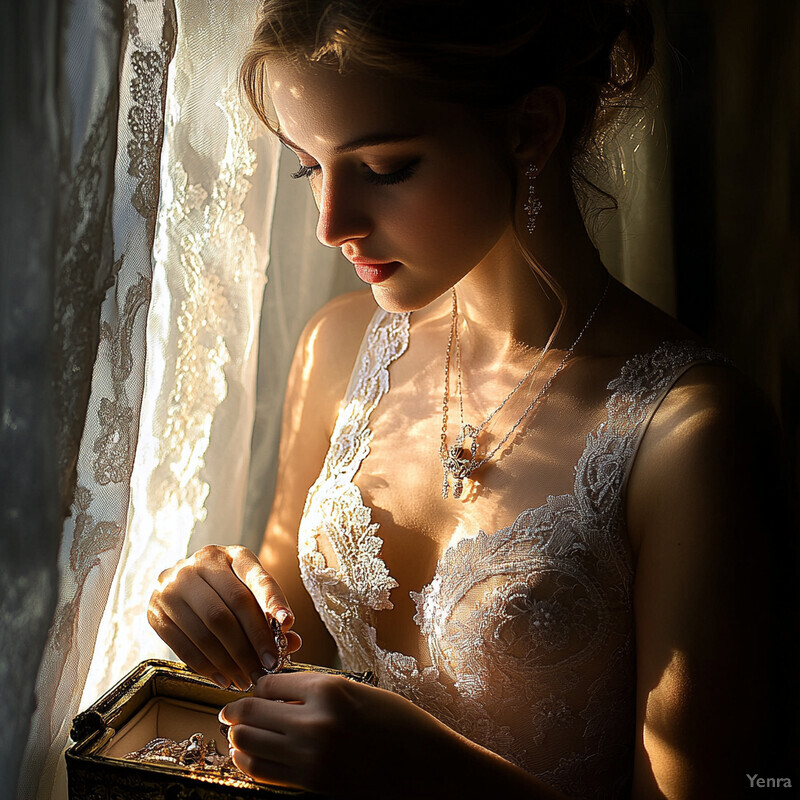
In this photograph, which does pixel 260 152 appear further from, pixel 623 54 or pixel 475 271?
pixel 623 54

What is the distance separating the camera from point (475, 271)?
1.11m

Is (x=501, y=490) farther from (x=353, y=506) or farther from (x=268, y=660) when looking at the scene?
(x=268, y=660)

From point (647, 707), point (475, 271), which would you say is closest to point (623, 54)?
point (475, 271)

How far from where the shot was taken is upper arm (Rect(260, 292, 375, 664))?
4.15ft

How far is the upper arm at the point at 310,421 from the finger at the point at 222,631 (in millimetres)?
337

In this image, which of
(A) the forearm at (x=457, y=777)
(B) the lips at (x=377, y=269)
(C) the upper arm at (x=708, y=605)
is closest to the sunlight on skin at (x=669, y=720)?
(C) the upper arm at (x=708, y=605)

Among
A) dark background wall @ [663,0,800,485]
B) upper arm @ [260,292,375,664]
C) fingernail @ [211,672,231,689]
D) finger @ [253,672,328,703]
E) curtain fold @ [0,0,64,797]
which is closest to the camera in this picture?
curtain fold @ [0,0,64,797]

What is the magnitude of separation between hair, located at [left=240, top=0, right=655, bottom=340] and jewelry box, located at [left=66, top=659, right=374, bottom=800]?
2.22 ft

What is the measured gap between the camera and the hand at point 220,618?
2.87 feet

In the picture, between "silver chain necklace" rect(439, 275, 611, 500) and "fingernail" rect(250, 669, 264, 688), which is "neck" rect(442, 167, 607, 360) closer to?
"silver chain necklace" rect(439, 275, 611, 500)

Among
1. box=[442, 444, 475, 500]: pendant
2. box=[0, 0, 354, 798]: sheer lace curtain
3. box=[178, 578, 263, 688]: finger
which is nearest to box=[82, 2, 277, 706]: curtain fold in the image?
box=[0, 0, 354, 798]: sheer lace curtain

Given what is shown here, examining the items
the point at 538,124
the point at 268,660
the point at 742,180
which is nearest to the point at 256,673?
the point at 268,660

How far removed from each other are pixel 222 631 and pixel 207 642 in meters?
0.03

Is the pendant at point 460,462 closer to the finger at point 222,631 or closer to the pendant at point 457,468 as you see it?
the pendant at point 457,468
